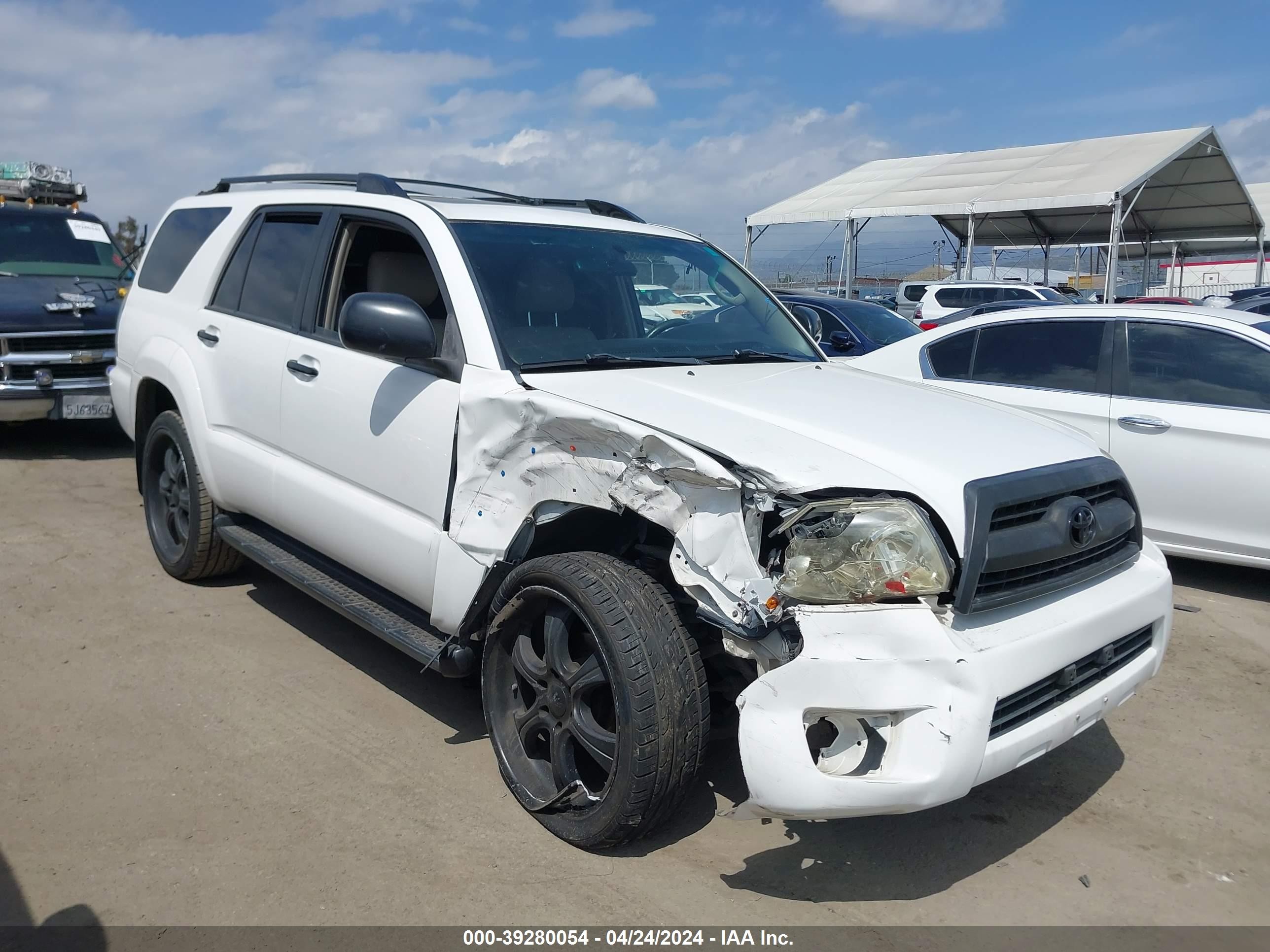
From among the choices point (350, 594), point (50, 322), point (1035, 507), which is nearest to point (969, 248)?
point (50, 322)

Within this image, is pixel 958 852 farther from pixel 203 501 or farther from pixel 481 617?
pixel 203 501

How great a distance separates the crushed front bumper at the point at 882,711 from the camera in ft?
8.07

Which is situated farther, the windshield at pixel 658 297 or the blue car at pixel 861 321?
the blue car at pixel 861 321

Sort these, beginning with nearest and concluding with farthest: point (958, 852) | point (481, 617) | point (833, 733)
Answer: point (833, 733), point (958, 852), point (481, 617)

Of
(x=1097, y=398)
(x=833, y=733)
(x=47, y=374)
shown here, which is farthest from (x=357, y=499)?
(x=47, y=374)

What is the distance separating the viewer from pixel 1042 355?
638 cm

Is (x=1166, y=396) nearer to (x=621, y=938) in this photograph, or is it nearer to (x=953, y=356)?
(x=953, y=356)

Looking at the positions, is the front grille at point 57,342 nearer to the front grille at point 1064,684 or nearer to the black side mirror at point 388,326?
the black side mirror at point 388,326

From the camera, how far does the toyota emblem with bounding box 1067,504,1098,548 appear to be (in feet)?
9.50

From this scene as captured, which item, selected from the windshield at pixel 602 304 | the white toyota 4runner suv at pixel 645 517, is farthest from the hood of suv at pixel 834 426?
the windshield at pixel 602 304

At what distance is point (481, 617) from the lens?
3375mm

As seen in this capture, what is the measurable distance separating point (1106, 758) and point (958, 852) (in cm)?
99

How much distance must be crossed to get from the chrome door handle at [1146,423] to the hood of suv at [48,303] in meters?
7.68

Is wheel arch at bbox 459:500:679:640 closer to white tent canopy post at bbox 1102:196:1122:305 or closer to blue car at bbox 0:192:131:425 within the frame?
blue car at bbox 0:192:131:425
